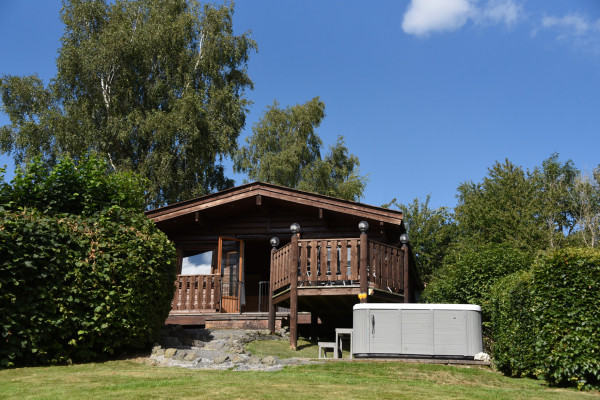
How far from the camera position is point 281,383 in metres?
8.65

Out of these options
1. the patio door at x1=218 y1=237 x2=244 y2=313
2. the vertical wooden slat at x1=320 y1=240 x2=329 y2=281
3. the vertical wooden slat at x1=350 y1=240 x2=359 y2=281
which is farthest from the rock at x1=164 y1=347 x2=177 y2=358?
the patio door at x1=218 y1=237 x2=244 y2=313

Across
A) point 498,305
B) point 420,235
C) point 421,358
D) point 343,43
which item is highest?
point 343,43

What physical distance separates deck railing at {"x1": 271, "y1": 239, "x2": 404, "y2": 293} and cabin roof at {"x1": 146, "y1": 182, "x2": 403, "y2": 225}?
1.75m

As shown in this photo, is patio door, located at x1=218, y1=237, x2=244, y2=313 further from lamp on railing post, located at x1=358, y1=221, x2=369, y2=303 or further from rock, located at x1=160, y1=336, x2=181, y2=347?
lamp on railing post, located at x1=358, y1=221, x2=369, y2=303

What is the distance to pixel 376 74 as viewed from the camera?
25.0 metres

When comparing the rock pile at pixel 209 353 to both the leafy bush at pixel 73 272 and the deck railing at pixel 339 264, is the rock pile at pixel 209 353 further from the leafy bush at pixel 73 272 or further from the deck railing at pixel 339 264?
the deck railing at pixel 339 264

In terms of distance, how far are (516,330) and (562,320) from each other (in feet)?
4.47

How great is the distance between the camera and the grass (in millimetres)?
7879

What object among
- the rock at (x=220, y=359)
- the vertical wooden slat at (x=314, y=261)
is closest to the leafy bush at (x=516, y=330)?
the vertical wooden slat at (x=314, y=261)

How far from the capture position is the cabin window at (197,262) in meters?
18.5

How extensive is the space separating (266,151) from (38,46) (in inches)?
555

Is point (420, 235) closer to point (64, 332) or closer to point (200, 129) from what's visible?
point (200, 129)

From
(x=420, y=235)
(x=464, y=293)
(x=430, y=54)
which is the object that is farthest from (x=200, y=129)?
(x=464, y=293)

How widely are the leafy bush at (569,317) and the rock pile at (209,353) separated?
417 cm
